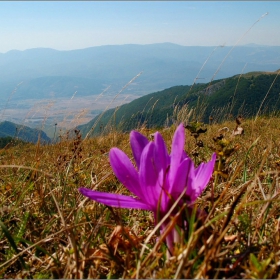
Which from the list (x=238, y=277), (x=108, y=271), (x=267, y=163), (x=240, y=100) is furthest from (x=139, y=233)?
(x=240, y=100)

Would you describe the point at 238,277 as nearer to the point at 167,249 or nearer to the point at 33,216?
the point at 167,249

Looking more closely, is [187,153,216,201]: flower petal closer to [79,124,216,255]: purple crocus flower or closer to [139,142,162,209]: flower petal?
[79,124,216,255]: purple crocus flower

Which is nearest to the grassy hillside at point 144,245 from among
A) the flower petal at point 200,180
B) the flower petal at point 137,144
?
the flower petal at point 200,180

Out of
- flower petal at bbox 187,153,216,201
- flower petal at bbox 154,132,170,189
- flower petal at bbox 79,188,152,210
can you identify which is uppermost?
flower petal at bbox 154,132,170,189

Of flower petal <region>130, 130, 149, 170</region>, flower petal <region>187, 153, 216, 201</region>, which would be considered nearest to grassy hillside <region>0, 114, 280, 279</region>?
flower petal <region>187, 153, 216, 201</region>

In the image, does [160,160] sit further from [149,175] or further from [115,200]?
[115,200]

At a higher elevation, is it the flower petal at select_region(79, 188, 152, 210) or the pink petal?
the pink petal

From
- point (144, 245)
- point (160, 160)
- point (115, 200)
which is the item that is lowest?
point (144, 245)

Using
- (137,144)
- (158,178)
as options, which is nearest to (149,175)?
(158,178)

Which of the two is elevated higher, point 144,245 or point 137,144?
point 137,144
